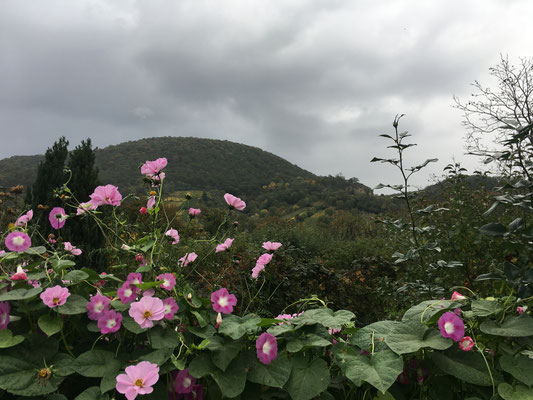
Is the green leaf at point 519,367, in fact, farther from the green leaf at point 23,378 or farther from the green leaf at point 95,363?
the green leaf at point 23,378

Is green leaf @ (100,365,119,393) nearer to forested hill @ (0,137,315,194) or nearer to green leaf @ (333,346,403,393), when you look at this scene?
green leaf @ (333,346,403,393)

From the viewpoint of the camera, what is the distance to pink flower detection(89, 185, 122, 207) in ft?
4.23

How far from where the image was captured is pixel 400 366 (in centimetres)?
87

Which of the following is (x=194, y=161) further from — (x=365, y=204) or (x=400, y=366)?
(x=400, y=366)

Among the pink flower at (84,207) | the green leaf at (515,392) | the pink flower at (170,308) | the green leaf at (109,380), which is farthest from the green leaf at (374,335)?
the pink flower at (84,207)

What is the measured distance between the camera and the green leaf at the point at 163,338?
0.93 metres

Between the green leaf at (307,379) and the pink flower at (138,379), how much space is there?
12.5 inches

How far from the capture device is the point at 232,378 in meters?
0.91

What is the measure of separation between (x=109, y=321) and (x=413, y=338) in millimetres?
779

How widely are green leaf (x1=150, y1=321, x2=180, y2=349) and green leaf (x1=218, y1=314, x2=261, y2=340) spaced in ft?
0.37

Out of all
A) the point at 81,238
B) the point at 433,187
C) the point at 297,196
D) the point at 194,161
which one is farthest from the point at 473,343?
the point at 194,161

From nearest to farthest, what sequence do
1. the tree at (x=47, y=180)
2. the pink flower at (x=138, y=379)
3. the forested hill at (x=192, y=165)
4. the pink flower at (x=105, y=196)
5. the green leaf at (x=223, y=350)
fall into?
1. the pink flower at (x=138, y=379)
2. the green leaf at (x=223, y=350)
3. the pink flower at (x=105, y=196)
4. the tree at (x=47, y=180)
5. the forested hill at (x=192, y=165)

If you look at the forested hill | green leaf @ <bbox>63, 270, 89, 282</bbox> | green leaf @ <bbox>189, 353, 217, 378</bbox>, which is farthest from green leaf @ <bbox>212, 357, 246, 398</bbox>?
the forested hill

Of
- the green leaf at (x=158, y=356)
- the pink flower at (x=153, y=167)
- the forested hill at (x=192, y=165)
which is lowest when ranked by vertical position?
the green leaf at (x=158, y=356)
